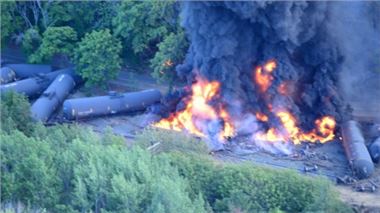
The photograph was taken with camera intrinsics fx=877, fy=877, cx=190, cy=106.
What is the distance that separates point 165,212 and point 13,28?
23831mm

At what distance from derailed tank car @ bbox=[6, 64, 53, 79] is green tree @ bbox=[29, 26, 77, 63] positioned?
35 cm

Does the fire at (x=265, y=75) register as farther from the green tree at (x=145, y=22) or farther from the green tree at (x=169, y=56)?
the green tree at (x=145, y=22)

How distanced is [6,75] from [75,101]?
6.05 metres

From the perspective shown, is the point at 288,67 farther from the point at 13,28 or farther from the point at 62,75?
the point at 13,28

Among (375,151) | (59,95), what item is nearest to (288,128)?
(375,151)

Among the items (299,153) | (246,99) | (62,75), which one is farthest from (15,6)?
(299,153)

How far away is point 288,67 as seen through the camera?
138 ft

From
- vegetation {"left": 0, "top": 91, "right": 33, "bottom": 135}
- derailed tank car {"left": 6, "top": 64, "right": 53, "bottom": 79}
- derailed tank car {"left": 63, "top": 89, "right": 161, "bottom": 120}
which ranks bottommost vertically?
vegetation {"left": 0, "top": 91, "right": 33, "bottom": 135}

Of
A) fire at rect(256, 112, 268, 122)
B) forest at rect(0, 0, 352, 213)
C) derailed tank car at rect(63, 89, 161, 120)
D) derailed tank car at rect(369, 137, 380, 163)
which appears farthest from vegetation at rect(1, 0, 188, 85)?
derailed tank car at rect(369, 137, 380, 163)

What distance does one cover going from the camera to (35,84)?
153 feet

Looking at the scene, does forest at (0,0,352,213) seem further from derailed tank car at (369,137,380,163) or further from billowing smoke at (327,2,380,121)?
billowing smoke at (327,2,380,121)

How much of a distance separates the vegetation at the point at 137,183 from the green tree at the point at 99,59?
38.3 feet

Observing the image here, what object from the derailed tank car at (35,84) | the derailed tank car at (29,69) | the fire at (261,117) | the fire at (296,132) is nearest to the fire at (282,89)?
the fire at (296,132)

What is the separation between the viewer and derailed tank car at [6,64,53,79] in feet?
161
